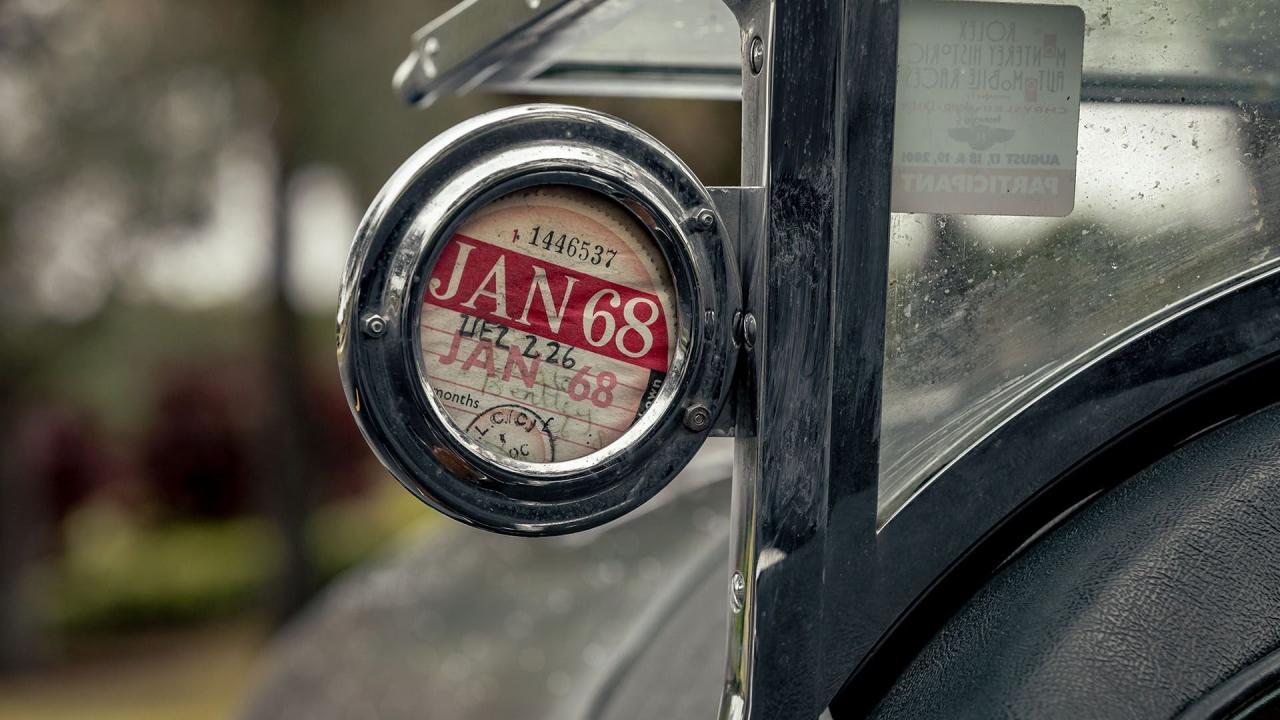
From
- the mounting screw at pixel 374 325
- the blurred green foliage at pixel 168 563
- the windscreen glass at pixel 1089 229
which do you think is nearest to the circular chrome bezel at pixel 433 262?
the mounting screw at pixel 374 325

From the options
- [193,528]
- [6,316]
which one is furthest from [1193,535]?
[193,528]

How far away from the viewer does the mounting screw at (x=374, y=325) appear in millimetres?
706

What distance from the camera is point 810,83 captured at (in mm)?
727

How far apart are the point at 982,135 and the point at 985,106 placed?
0.8 inches

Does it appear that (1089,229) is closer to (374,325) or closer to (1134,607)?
(1134,607)

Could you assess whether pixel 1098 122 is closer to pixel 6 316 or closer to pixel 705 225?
pixel 705 225

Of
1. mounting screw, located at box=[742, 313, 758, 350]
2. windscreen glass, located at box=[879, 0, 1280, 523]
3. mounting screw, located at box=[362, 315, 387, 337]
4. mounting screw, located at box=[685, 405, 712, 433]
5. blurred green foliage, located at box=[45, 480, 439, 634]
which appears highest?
windscreen glass, located at box=[879, 0, 1280, 523]

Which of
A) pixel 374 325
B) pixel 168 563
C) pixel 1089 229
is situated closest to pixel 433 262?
pixel 374 325

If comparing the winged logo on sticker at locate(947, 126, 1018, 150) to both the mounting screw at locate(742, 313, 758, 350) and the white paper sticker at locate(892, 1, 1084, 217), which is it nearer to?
the white paper sticker at locate(892, 1, 1084, 217)

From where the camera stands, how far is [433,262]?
714 millimetres

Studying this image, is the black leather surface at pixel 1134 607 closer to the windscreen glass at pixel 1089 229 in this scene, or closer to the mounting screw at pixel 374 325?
the windscreen glass at pixel 1089 229

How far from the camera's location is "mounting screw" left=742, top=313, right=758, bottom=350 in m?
0.75

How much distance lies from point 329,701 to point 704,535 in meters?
0.78

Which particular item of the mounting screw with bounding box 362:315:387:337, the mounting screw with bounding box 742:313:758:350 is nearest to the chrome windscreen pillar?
the mounting screw with bounding box 742:313:758:350
